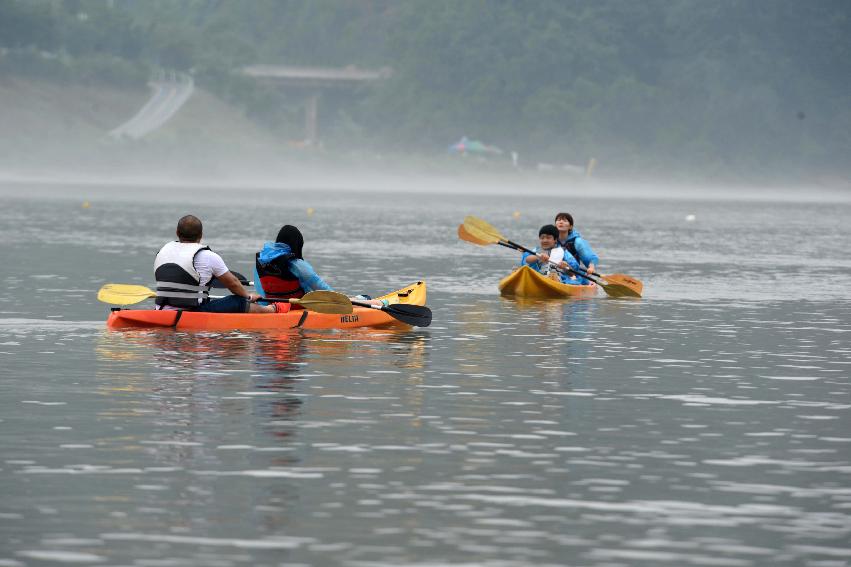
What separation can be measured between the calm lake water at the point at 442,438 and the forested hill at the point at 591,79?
133 metres

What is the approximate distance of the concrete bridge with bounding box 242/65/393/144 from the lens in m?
177

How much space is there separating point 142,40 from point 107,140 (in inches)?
771

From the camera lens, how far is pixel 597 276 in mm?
30469

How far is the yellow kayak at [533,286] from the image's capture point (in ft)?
97.5

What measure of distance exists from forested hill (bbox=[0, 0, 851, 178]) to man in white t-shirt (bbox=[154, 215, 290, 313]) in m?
133

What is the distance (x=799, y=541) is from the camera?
35.1 feet

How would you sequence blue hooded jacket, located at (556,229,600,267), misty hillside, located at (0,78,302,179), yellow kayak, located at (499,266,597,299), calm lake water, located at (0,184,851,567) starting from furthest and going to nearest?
misty hillside, located at (0,78,302,179) → blue hooded jacket, located at (556,229,600,267) → yellow kayak, located at (499,266,597,299) → calm lake water, located at (0,184,851,567)

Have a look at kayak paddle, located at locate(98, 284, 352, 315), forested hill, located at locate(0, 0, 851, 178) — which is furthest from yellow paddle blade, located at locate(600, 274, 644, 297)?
forested hill, located at locate(0, 0, 851, 178)

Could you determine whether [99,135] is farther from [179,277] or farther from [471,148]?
[179,277]

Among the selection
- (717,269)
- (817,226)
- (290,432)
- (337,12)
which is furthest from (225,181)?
(290,432)

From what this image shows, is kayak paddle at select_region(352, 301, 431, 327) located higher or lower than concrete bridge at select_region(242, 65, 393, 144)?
lower

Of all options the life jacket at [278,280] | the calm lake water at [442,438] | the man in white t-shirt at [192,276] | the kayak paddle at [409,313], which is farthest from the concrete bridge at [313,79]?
the man in white t-shirt at [192,276]

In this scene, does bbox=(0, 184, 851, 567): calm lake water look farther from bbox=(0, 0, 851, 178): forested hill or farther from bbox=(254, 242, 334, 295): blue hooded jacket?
bbox=(0, 0, 851, 178): forested hill

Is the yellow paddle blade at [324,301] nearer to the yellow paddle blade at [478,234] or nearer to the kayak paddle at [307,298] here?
the kayak paddle at [307,298]
